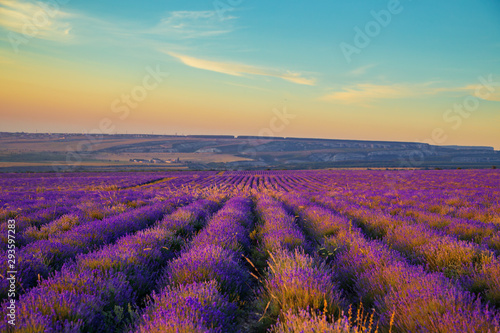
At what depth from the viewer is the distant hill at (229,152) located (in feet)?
354

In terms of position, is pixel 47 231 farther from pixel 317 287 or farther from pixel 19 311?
pixel 317 287

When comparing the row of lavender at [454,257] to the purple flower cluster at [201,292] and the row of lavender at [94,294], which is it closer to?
the purple flower cluster at [201,292]

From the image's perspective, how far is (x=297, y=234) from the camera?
5102 mm

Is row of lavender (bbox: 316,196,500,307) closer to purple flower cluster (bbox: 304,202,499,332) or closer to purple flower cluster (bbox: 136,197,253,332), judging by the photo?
purple flower cluster (bbox: 304,202,499,332)

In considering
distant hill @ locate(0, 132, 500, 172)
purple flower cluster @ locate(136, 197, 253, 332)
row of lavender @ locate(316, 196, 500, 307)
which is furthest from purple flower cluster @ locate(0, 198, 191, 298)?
distant hill @ locate(0, 132, 500, 172)

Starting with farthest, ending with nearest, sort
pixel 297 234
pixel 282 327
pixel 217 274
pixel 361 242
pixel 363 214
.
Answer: pixel 363 214, pixel 297 234, pixel 361 242, pixel 217 274, pixel 282 327

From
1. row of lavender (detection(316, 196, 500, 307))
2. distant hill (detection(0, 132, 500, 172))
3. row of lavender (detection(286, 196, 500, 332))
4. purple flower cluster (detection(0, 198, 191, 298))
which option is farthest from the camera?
distant hill (detection(0, 132, 500, 172))

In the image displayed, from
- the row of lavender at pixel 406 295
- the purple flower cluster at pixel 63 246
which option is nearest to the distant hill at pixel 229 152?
the purple flower cluster at pixel 63 246

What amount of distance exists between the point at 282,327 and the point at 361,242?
8.69 feet

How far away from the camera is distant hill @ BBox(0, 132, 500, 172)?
10788 centimetres

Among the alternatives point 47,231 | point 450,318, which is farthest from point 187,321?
point 47,231

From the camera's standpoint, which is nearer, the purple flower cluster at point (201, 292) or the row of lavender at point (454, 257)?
the purple flower cluster at point (201, 292)

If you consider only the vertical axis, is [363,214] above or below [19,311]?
below

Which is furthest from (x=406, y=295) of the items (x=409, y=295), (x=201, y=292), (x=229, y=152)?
(x=229, y=152)
